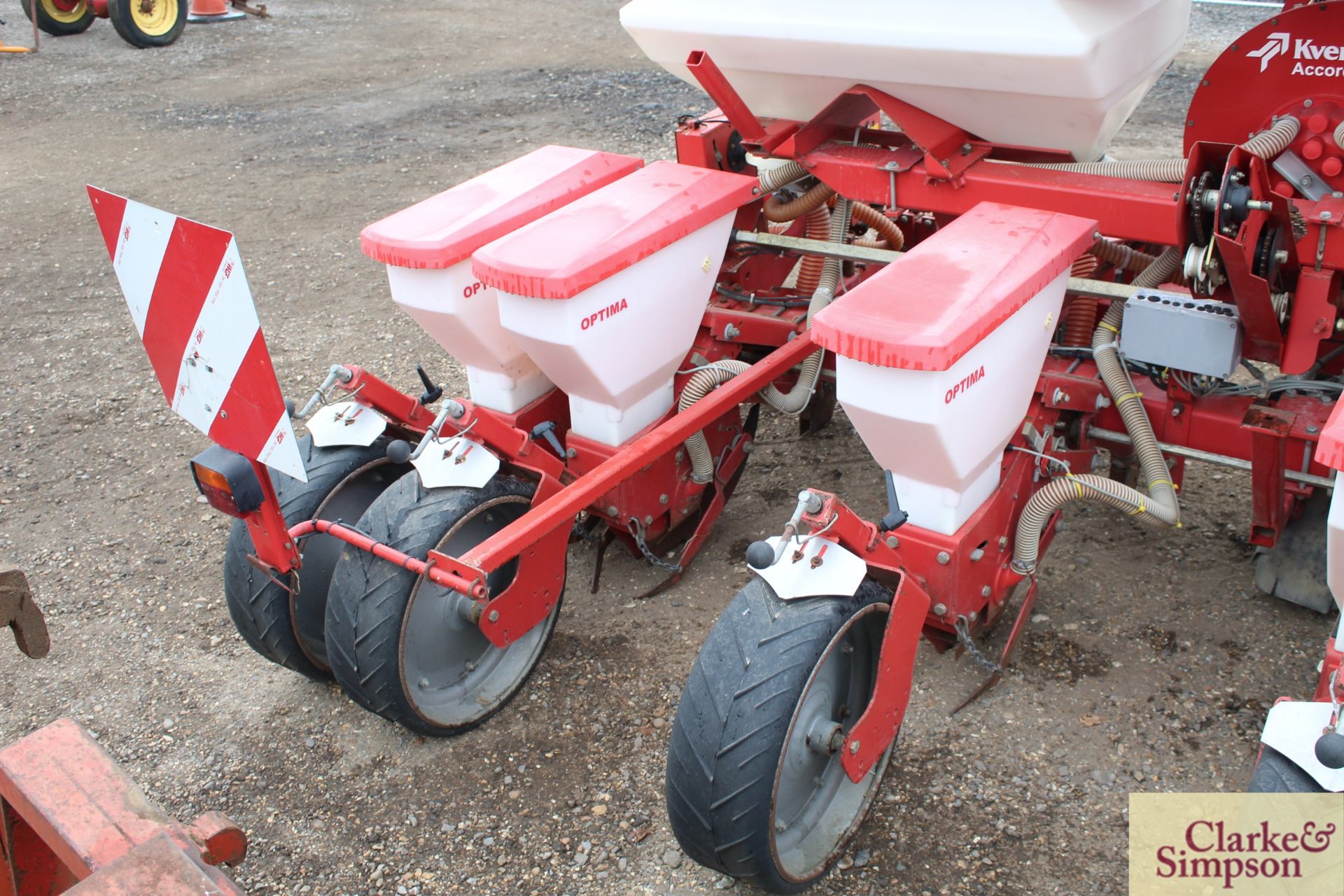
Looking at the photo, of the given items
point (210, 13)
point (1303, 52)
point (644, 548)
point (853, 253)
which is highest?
point (1303, 52)

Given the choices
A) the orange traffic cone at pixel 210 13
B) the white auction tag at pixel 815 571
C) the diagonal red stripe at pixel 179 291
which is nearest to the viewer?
the diagonal red stripe at pixel 179 291

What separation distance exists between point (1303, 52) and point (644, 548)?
1979 mm

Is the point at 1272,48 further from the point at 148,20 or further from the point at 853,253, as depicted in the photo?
the point at 148,20

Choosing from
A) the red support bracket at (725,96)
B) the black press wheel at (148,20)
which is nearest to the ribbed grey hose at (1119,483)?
the red support bracket at (725,96)

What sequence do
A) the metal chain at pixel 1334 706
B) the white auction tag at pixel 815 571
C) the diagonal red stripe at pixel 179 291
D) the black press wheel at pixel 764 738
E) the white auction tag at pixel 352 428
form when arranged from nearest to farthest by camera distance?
the metal chain at pixel 1334 706
the diagonal red stripe at pixel 179 291
the black press wheel at pixel 764 738
the white auction tag at pixel 815 571
the white auction tag at pixel 352 428

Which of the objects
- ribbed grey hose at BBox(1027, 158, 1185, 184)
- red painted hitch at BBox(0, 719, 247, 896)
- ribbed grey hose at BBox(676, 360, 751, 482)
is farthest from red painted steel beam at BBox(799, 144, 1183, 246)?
red painted hitch at BBox(0, 719, 247, 896)

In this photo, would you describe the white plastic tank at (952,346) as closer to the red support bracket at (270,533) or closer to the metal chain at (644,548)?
the metal chain at (644,548)

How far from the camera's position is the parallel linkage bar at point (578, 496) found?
2.54 metres

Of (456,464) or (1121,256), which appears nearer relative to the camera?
(456,464)

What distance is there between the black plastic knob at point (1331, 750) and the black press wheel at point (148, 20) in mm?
10636

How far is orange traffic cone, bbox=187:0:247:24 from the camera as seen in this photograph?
11055 mm

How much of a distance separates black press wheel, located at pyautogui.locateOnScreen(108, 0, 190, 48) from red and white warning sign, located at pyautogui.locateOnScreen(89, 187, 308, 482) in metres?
9.09

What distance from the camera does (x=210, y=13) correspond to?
1112 centimetres

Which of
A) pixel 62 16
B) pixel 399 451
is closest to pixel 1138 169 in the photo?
pixel 399 451
